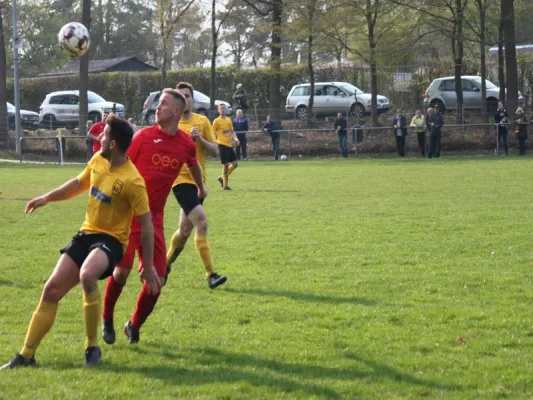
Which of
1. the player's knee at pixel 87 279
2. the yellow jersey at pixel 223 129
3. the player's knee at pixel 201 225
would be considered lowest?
the player's knee at pixel 87 279

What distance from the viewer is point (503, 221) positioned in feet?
43.3

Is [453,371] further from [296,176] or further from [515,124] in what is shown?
[515,124]

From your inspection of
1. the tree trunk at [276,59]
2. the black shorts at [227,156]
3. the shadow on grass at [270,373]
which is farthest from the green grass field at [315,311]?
the tree trunk at [276,59]

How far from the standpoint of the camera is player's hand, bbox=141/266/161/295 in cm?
595

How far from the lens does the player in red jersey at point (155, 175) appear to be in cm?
651

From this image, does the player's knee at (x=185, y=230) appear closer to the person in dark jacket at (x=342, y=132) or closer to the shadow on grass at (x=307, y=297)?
the shadow on grass at (x=307, y=297)

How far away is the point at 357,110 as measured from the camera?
3834 cm

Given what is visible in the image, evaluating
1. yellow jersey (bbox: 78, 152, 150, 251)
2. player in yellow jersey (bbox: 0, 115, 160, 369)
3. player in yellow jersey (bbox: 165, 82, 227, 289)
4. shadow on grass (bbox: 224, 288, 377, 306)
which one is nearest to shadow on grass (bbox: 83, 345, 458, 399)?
player in yellow jersey (bbox: 0, 115, 160, 369)

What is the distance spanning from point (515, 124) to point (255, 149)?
10.4m

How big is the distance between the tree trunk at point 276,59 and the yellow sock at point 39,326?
32940 mm

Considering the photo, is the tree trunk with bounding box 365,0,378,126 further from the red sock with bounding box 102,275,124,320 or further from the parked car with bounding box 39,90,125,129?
the red sock with bounding box 102,275,124,320

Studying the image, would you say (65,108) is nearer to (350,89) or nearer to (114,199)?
(350,89)

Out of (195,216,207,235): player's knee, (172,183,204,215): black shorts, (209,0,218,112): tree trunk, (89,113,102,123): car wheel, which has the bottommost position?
(195,216,207,235): player's knee

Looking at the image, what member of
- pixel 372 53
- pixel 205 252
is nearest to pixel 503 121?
pixel 372 53
